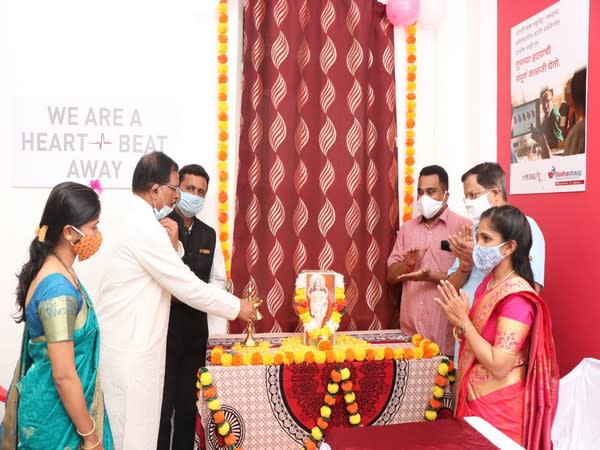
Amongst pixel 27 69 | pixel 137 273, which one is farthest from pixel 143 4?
pixel 137 273

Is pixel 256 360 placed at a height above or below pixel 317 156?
below

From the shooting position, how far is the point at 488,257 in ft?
6.69

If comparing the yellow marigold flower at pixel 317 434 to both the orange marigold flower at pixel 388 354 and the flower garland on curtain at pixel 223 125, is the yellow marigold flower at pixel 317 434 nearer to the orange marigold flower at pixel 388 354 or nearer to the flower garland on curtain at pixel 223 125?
the orange marigold flower at pixel 388 354

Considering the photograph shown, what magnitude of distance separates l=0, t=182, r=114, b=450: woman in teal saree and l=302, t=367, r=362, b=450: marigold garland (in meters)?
1.01

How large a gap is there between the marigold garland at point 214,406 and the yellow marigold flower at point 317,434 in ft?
1.19

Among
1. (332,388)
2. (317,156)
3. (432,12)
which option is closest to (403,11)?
(432,12)

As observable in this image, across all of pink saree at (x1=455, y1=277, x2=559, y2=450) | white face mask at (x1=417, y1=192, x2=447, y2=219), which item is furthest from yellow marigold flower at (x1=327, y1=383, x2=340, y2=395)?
white face mask at (x1=417, y1=192, x2=447, y2=219)

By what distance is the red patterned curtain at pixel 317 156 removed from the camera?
3.14 meters

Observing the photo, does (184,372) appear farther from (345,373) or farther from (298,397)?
(345,373)

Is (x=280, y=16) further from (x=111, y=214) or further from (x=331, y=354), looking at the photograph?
(x=331, y=354)

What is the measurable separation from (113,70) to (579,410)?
302cm

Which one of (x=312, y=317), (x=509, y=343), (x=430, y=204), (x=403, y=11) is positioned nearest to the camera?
(x=509, y=343)

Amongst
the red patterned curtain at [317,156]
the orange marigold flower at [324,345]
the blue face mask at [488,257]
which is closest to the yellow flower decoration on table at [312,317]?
the orange marigold flower at [324,345]

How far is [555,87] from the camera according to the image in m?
2.63
